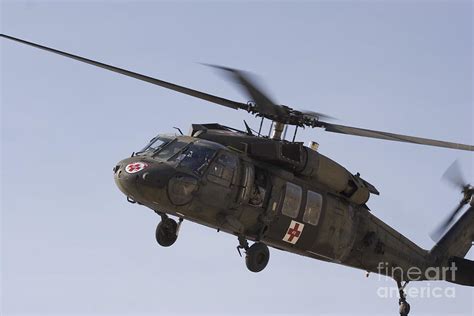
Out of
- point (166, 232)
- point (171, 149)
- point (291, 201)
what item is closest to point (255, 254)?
point (291, 201)

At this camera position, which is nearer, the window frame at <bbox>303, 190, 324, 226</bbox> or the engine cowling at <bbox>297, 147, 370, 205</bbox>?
the window frame at <bbox>303, 190, 324, 226</bbox>

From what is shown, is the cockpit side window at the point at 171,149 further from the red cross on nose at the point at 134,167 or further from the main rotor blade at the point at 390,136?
the main rotor blade at the point at 390,136

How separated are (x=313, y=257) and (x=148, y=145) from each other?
5.92 meters

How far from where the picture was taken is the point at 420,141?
22.6 m

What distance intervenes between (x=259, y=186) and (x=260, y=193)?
188mm

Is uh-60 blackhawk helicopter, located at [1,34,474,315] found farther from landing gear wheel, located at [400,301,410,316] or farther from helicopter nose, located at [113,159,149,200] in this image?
landing gear wheel, located at [400,301,410,316]

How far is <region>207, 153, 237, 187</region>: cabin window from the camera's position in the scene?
73.3 ft

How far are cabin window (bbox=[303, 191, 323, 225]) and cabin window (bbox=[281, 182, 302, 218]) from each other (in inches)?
12.9

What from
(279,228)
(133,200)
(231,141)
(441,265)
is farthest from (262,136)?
(441,265)

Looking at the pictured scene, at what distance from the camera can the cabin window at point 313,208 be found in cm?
2398

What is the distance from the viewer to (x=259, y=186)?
23.1 meters

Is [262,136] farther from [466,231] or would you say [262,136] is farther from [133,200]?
[466,231]

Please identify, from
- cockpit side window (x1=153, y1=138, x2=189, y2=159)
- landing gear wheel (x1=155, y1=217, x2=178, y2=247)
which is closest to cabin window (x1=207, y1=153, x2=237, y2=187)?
cockpit side window (x1=153, y1=138, x2=189, y2=159)

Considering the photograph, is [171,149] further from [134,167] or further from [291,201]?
[291,201]
